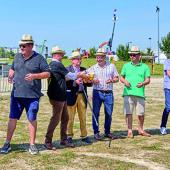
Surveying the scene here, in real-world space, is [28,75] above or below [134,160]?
above

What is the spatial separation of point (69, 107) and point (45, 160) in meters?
1.56

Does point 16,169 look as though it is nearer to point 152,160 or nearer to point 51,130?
point 51,130

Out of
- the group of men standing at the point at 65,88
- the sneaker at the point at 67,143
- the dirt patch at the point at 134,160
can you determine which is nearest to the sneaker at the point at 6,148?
Answer: the group of men standing at the point at 65,88

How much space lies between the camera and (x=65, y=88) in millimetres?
7371

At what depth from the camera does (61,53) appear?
288 inches

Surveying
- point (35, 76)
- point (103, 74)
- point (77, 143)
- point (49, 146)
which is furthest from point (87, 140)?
point (35, 76)

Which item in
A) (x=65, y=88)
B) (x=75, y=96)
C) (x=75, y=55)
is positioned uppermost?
(x=75, y=55)

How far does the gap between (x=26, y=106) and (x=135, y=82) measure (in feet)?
8.61

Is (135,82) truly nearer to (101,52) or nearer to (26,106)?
(101,52)

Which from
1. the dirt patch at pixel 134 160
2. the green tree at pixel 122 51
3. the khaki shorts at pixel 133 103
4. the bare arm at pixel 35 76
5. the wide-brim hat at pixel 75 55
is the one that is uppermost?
the green tree at pixel 122 51

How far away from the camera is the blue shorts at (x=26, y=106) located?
6.87m

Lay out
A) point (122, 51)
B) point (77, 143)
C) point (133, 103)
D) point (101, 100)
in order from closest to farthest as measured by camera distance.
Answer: point (77, 143), point (101, 100), point (133, 103), point (122, 51)

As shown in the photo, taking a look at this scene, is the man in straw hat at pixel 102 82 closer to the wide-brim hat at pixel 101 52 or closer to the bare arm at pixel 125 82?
the wide-brim hat at pixel 101 52

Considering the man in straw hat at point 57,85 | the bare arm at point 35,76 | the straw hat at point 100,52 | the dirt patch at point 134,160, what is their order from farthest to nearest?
the straw hat at point 100,52 → the man in straw hat at point 57,85 → the bare arm at point 35,76 → the dirt patch at point 134,160
